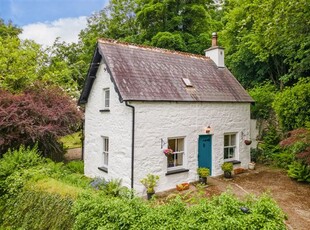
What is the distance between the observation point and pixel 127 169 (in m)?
11.1

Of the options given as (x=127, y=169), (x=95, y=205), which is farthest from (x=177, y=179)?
(x=95, y=205)

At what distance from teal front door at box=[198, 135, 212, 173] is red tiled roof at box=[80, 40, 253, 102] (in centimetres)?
210

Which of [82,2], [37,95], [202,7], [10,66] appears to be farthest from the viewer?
[202,7]

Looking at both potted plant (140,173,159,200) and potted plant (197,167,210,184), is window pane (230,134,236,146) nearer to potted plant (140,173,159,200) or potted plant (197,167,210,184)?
potted plant (197,167,210,184)

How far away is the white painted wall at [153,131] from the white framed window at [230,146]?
0.98ft

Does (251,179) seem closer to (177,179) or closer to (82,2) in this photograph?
(177,179)

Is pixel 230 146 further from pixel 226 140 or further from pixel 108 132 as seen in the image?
pixel 108 132

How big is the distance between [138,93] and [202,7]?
18.4 meters

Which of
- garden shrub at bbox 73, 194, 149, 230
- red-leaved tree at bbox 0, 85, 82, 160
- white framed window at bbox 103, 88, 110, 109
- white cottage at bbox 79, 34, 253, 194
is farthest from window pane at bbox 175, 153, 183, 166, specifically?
red-leaved tree at bbox 0, 85, 82, 160

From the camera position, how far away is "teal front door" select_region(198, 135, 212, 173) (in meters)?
13.1

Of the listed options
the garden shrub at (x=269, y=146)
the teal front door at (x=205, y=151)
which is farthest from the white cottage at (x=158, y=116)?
the garden shrub at (x=269, y=146)

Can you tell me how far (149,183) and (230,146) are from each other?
6.03 metres

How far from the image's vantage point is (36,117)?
13.3 meters

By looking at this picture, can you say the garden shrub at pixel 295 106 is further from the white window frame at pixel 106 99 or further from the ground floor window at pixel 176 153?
the white window frame at pixel 106 99
